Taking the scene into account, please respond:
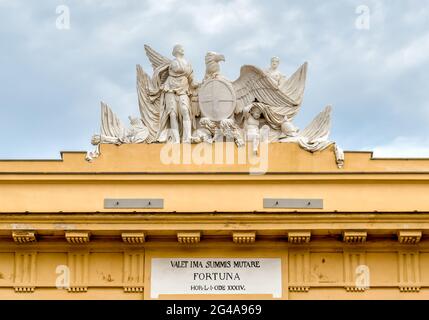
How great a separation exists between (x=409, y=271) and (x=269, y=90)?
533 centimetres

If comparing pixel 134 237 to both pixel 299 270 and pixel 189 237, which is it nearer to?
pixel 189 237

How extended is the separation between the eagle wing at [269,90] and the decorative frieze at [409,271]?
4.18 m

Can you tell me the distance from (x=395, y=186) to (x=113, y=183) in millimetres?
6335

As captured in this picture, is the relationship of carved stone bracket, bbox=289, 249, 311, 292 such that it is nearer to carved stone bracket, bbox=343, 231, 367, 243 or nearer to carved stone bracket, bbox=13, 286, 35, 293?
carved stone bracket, bbox=343, 231, 367, 243

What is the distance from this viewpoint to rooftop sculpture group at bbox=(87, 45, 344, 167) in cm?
2862

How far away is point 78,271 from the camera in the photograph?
90.6 ft

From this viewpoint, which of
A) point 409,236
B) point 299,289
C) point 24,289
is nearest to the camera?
point 409,236

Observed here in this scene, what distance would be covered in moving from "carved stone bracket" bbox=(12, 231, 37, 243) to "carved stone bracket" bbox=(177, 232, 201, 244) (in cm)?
319

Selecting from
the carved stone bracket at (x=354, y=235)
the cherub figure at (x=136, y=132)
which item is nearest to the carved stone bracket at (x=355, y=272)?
the carved stone bracket at (x=354, y=235)

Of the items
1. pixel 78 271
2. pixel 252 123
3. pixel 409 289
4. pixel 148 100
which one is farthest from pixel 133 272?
pixel 409 289

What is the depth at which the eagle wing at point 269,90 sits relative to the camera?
1146 inches

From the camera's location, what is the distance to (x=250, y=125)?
94.7 feet
